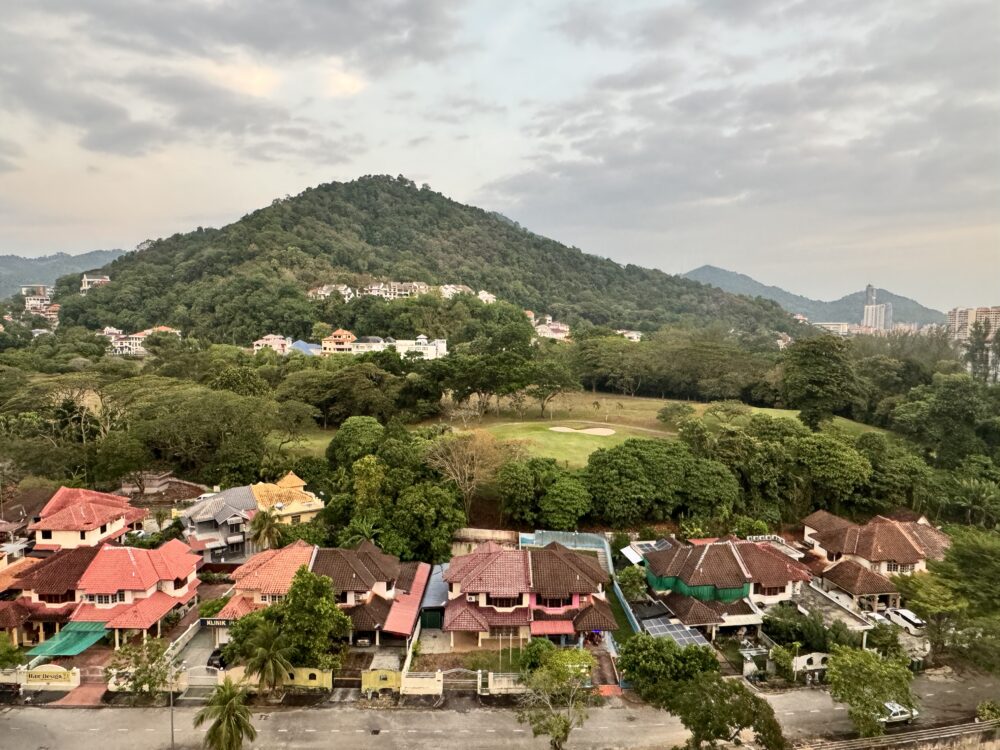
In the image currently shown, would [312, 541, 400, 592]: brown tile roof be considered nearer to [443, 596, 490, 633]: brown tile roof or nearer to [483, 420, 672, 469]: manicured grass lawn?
[443, 596, 490, 633]: brown tile roof

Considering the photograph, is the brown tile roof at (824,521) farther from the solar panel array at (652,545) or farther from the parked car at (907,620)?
the solar panel array at (652,545)

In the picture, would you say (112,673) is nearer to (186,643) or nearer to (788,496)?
(186,643)

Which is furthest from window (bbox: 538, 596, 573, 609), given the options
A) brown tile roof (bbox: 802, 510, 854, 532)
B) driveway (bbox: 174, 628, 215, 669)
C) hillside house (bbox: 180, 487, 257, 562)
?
brown tile roof (bbox: 802, 510, 854, 532)

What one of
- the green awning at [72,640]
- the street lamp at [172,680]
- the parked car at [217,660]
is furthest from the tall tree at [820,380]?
the green awning at [72,640]

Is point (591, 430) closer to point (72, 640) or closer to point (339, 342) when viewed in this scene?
point (72, 640)

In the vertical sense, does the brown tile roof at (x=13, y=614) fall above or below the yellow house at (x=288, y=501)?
below

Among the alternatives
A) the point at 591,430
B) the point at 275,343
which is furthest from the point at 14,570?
the point at 275,343
